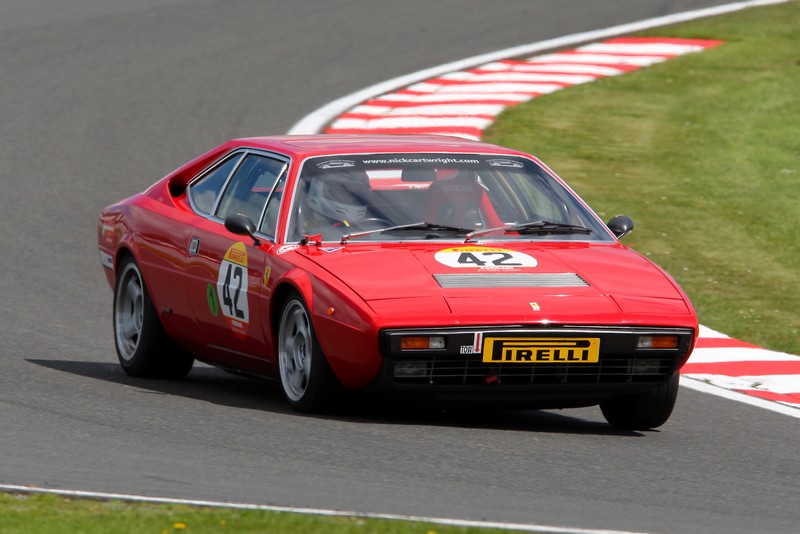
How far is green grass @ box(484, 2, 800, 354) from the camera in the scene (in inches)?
470

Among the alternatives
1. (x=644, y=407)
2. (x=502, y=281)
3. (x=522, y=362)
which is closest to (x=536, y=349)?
(x=522, y=362)

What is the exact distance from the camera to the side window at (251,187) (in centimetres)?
830

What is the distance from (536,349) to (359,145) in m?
1.81

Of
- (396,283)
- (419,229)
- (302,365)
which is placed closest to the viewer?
(396,283)

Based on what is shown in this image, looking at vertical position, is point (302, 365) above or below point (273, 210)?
below

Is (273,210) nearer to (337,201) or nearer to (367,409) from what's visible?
(337,201)

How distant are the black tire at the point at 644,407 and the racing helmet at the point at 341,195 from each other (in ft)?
4.84

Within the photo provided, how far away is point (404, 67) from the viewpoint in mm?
19547

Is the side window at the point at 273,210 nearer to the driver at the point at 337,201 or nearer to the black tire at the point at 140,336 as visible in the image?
the driver at the point at 337,201

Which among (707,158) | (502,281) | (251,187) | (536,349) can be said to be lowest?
(707,158)

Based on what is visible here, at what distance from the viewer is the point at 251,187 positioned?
848 centimetres

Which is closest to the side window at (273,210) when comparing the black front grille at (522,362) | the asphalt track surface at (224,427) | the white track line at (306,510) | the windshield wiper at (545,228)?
the asphalt track surface at (224,427)

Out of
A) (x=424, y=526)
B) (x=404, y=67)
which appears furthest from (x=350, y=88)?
(x=424, y=526)

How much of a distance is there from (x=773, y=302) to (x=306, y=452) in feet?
18.7
